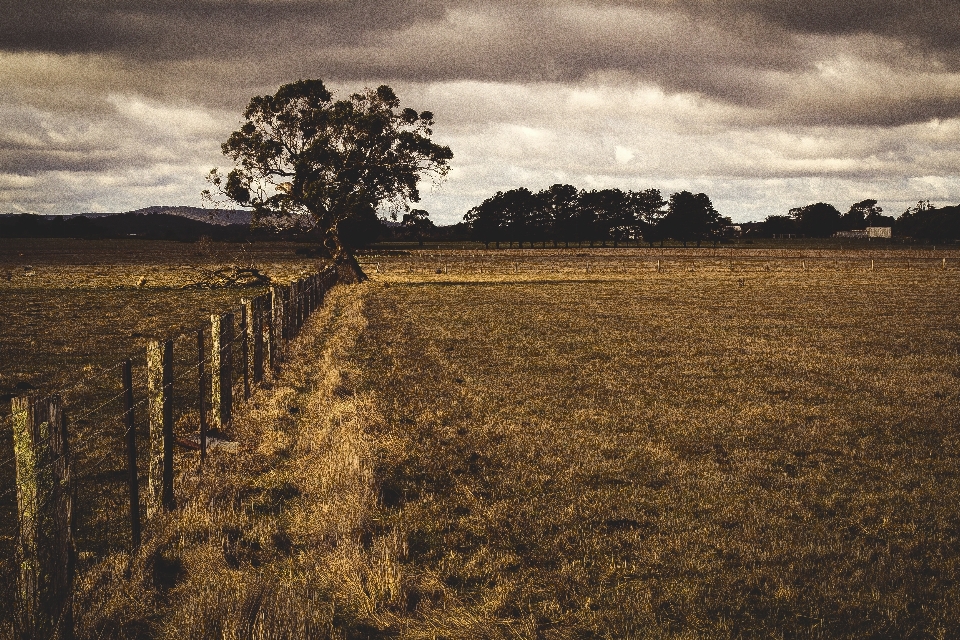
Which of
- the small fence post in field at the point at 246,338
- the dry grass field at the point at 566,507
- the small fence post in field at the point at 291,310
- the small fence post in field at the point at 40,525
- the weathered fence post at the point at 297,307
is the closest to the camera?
the small fence post in field at the point at 40,525

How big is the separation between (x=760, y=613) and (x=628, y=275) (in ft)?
175

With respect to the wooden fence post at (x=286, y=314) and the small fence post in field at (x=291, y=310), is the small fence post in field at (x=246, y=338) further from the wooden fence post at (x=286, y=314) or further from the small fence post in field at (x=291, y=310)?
the small fence post in field at (x=291, y=310)

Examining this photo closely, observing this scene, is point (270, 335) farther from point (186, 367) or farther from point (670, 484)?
point (670, 484)

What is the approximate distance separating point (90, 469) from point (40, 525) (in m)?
4.47

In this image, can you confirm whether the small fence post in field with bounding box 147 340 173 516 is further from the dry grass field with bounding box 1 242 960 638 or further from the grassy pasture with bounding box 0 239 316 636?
the grassy pasture with bounding box 0 239 316 636

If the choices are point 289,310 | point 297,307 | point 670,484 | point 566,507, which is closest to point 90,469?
point 566,507

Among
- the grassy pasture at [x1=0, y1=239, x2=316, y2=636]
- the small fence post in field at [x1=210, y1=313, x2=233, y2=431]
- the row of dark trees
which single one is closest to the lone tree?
the grassy pasture at [x1=0, y1=239, x2=316, y2=636]

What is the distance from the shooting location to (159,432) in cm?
753

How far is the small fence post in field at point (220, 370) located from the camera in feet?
34.3

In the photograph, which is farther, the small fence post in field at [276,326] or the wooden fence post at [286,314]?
the wooden fence post at [286,314]

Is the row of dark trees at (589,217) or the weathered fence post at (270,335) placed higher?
the row of dark trees at (589,217)

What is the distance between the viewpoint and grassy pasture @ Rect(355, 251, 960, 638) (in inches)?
232

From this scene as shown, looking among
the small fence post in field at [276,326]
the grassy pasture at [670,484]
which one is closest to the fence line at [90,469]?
the small fence post in field at [276,326]

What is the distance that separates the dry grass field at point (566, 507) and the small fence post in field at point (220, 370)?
22.0 inches
